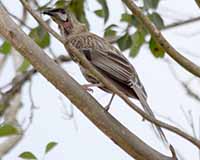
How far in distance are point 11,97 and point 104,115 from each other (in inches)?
135

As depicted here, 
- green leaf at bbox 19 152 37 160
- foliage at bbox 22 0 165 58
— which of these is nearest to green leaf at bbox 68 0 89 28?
foliage at bbox 22 0 165 58

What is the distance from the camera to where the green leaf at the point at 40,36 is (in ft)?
12.1

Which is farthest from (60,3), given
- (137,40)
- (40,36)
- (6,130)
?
(6,130)

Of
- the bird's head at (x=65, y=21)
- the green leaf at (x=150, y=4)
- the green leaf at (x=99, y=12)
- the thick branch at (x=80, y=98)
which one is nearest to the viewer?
the thick branch at (x=80, y=98)

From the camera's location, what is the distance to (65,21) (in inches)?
147

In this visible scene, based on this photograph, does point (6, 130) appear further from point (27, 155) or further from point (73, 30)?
point (73, 30)

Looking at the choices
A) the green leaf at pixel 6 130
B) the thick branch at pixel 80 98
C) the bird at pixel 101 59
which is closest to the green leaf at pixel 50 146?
the green leaf at pixel 6 130

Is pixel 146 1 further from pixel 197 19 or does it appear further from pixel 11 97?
pixel 11 97

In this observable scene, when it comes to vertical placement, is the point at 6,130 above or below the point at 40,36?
below

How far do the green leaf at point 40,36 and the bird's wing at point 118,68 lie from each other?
1.00 ft

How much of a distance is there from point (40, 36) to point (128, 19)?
0.49 m

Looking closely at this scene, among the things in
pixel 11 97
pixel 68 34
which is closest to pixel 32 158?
pixel 68 34

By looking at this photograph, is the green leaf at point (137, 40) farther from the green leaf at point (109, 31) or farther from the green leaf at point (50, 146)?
→ the green leaf at point (50, 146)

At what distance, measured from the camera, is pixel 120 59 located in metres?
3.48
